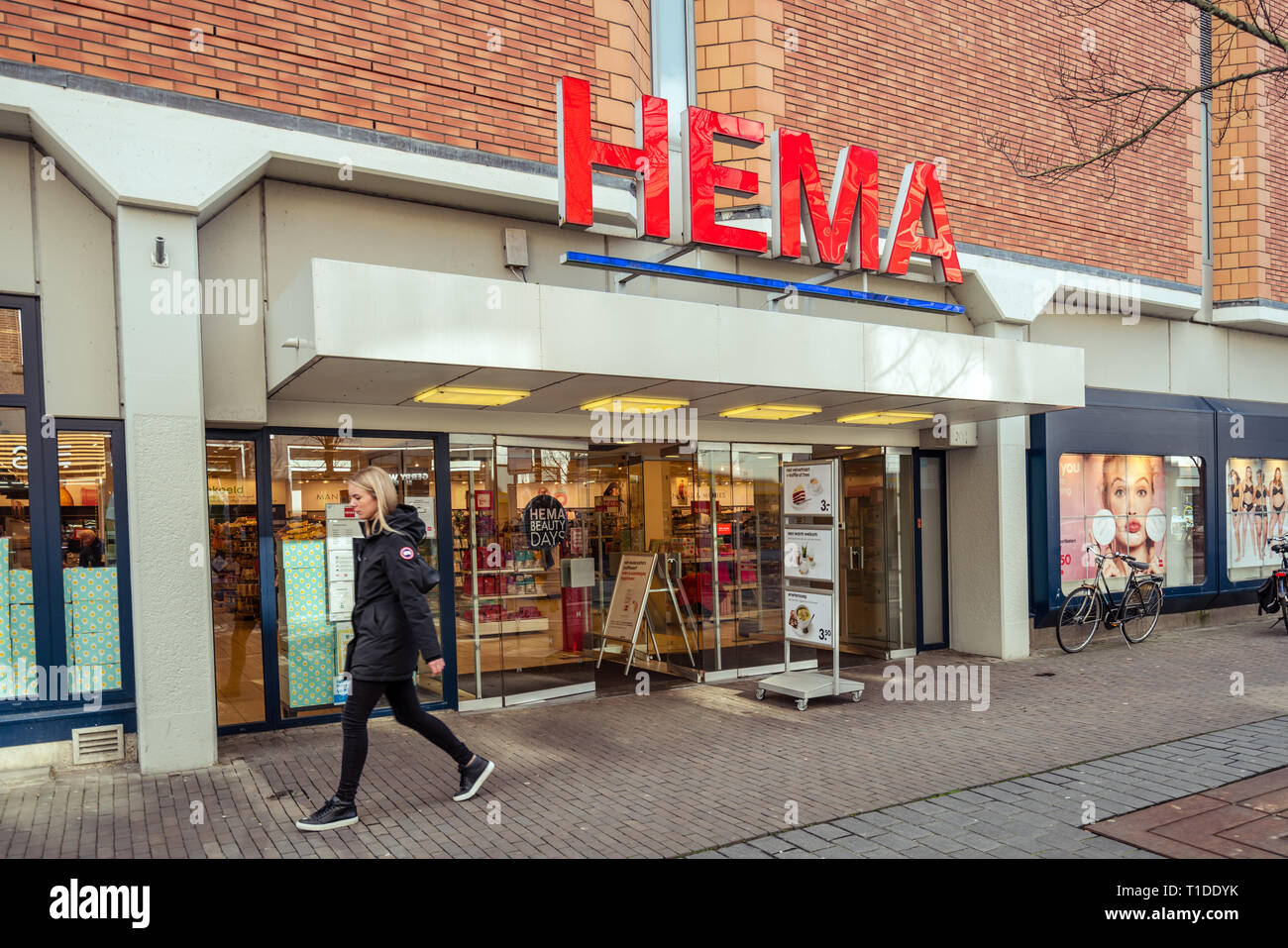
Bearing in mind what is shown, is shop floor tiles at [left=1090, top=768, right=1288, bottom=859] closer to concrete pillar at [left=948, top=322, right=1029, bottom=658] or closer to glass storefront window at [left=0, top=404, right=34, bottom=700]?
concrete pillar at [left=948, top=322, right=1029, bottom=658]

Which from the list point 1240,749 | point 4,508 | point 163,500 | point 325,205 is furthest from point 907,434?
point 4,508

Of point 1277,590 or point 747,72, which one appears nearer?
point 747,72

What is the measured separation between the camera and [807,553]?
28.5 feet

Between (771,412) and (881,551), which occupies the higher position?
(771,412)

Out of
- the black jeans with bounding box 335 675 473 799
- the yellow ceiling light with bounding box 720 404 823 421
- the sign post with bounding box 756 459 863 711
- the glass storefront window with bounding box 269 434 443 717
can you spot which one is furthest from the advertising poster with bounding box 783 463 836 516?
the black jeans with bounding box 335 675 473 799

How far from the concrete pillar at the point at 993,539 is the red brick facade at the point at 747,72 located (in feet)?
7.73

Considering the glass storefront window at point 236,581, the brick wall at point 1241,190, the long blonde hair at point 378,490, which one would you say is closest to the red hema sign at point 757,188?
the long blonde hair at point 378,490

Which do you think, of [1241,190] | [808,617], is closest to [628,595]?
[808,617]

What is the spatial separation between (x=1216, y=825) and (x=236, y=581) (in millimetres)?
6843

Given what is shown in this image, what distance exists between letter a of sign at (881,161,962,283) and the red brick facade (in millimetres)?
1105

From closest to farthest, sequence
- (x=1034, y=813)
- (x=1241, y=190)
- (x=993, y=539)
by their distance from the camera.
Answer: (x=1034, y=813), (x=993, y=539), (x=1241, y=190)

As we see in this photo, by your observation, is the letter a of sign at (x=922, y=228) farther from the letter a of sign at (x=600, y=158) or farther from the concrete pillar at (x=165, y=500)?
the concrete pillar at (x=165, y=500)

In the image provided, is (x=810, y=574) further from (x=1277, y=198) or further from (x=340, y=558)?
(x=1277, y=198)

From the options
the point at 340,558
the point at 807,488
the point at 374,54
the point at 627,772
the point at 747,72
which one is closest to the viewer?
the point at 627,772
